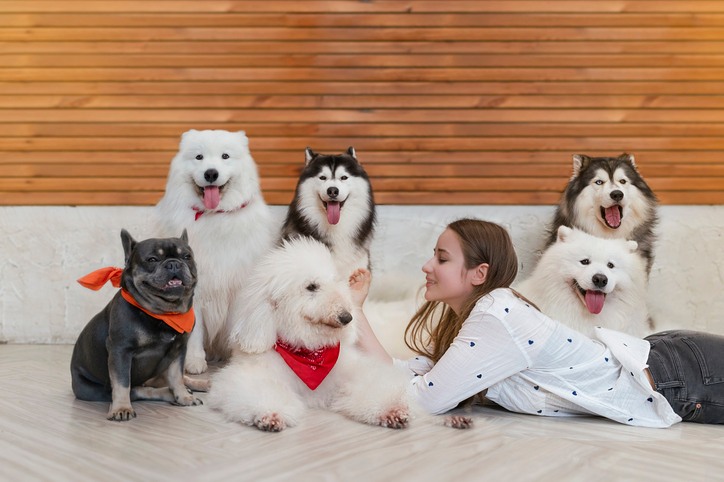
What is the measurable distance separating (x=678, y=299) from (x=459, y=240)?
106 inches

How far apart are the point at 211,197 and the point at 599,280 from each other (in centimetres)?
215

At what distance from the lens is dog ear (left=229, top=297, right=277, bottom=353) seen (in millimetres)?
2568

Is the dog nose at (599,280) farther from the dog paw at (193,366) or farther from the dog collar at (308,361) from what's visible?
the dog paw at (193,366)

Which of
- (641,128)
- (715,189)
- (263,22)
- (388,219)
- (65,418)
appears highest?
(263,22)

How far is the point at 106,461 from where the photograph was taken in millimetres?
2010

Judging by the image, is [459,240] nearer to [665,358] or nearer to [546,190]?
[665,358]

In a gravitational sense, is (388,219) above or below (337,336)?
above

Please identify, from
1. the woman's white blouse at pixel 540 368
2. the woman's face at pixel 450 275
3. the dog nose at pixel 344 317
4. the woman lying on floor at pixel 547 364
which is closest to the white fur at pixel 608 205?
the woman lying on floor at pixel 547 364

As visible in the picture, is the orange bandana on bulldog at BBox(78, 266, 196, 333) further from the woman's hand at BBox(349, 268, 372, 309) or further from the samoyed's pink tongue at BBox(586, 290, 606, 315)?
the samoyed's pink tongue at BBox(586, 290, 606, 315)

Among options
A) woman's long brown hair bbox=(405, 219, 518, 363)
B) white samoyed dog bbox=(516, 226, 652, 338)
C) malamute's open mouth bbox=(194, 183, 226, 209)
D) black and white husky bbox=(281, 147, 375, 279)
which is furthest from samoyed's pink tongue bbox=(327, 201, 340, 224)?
white samoyed dog bbox=(516, 226, 652, 338)

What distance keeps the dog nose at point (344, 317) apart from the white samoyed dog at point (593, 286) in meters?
1.31

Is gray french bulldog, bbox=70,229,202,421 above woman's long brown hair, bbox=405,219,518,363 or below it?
below

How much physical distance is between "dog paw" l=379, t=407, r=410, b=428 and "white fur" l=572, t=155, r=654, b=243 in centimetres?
216

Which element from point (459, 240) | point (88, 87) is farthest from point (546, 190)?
point (88, 87)
